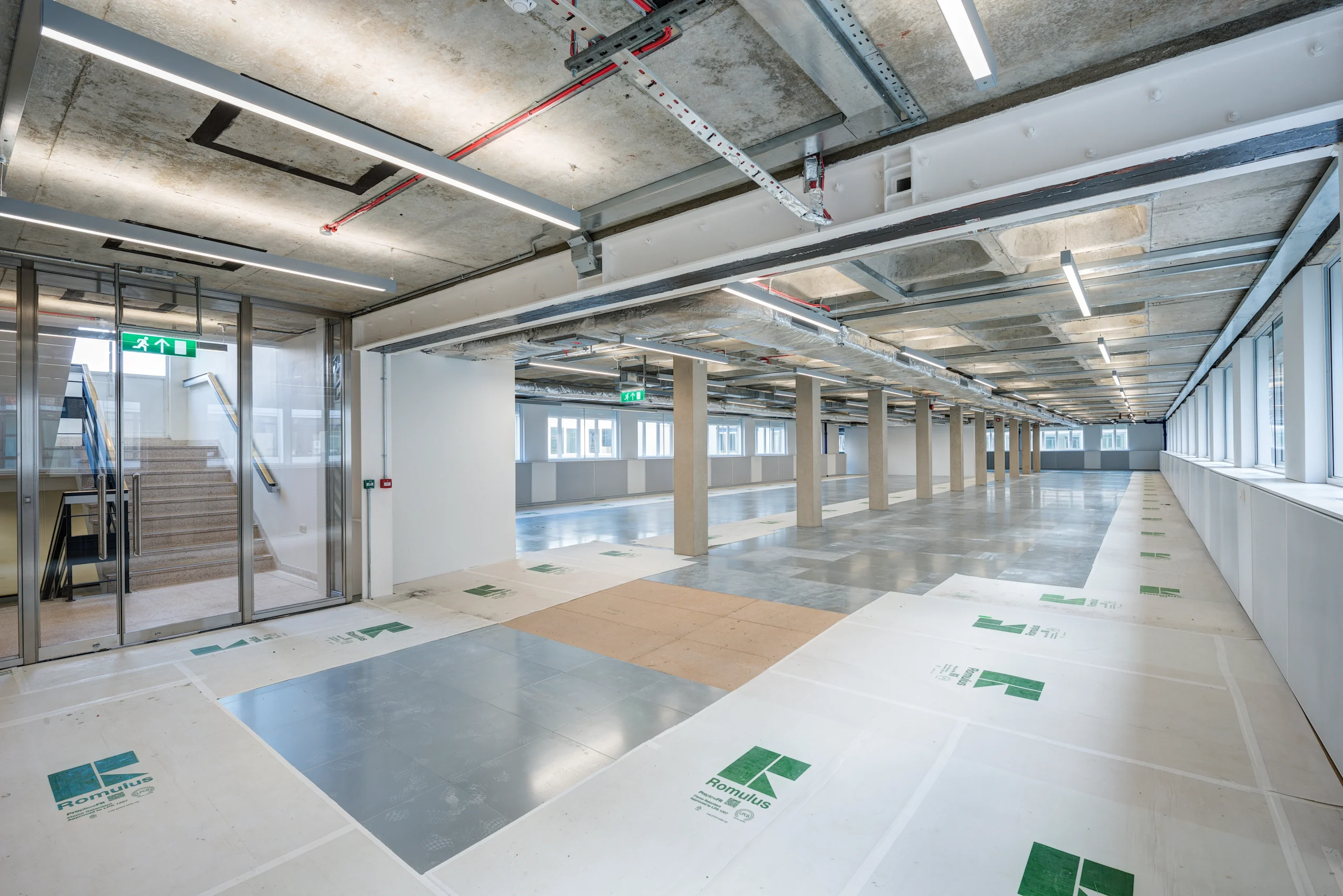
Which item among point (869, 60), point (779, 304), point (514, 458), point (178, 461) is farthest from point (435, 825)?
point (514, 458)

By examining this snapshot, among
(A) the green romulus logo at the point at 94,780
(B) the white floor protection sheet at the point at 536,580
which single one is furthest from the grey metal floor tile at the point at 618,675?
(A) the green romulus logo at the point at 94,780

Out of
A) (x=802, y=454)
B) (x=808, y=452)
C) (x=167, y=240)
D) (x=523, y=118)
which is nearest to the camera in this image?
(x=523, y=118)

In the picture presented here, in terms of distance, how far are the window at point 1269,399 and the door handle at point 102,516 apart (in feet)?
42.7

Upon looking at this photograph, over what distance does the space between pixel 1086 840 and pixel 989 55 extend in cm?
312

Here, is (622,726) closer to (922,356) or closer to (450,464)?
(450,464)

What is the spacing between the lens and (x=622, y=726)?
355 centimetres

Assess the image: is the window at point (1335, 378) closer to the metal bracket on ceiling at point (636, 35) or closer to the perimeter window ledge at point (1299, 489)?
the perimeter window ledge at point (1299, 489)

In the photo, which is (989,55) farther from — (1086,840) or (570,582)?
(570,582)

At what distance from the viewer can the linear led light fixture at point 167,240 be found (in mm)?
3666

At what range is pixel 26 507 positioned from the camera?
15.8 feet

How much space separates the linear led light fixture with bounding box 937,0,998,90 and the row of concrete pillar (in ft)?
22.2

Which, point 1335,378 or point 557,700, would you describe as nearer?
point 557,700

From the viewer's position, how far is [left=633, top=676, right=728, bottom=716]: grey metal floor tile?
3801 millimetres

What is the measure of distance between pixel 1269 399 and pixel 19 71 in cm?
1259
